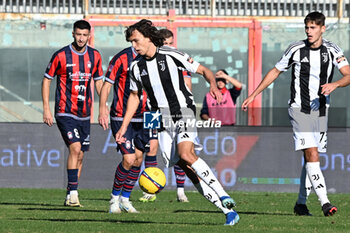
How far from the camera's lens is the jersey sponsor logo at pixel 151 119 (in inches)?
337

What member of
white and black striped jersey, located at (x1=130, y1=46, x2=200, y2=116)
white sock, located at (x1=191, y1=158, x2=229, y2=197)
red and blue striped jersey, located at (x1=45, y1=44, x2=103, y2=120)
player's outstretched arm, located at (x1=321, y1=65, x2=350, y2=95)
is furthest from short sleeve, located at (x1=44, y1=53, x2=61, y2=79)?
white sock, located at (x1=191, y1=158, x2=229, y2=197)

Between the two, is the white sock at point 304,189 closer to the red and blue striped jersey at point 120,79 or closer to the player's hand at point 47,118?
the red and blue striped jersey at point 120,79

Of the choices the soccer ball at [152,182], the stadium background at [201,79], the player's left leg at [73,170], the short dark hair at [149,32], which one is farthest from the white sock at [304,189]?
the stadium background at [201,79]

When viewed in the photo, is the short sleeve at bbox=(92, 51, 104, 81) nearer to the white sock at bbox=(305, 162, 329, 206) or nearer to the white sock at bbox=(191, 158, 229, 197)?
the white sock at bbox=(305, 162, 329, 206)

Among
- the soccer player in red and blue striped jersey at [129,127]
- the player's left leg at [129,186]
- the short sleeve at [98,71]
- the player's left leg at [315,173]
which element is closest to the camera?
the player's left leg at [315,173]

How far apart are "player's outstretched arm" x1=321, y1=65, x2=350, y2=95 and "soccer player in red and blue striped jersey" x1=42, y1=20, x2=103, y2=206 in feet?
10.4

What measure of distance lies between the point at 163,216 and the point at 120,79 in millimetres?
1977

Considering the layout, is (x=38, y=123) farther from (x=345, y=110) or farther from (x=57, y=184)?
(x=345, y=110)

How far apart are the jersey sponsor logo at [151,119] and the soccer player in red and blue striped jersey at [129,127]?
0.29ft

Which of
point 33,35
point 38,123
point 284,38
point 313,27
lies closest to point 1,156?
point 38,123

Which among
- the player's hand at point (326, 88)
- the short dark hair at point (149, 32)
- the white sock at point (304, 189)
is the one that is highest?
the short dark hair at point (149, 32)

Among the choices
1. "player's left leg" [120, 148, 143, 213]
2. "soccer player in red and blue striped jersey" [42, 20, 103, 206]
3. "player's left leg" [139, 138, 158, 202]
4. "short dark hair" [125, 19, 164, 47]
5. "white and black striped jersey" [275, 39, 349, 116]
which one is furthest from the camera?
"player's left leg" [139, 138, 158, 202]

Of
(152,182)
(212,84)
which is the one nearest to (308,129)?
(152,182)

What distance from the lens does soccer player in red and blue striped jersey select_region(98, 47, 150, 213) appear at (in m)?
10.3
